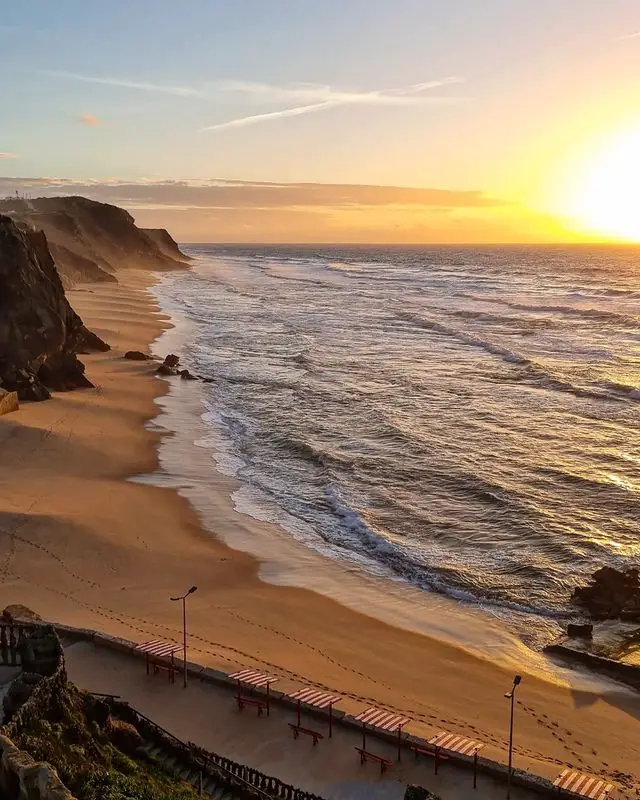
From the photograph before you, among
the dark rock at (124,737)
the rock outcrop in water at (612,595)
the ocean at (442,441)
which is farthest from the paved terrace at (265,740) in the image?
the rock outcrop in water at (612,595)

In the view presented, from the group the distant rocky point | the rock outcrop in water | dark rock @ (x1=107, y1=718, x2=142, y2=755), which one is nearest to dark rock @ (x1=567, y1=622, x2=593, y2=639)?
the rock outcrop in water

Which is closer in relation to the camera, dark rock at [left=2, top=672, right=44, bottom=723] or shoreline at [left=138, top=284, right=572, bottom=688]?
dark rock at [left=2, top=672, right=44, bottom=723]

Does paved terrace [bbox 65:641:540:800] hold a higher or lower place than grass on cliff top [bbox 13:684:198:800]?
lower

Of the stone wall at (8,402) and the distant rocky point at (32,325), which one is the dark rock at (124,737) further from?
the distant rocky point at (32,325)

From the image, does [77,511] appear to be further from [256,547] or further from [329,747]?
[329,747]

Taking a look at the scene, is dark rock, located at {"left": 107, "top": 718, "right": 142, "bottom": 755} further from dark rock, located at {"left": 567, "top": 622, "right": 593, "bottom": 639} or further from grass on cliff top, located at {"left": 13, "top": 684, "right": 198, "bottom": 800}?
dark rock, located at {"left": 567, "top": 622, "right": 593, "bottom": 639}

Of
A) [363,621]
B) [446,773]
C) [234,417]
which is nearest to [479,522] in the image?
[363,621]

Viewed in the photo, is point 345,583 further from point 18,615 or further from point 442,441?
point 442,441
